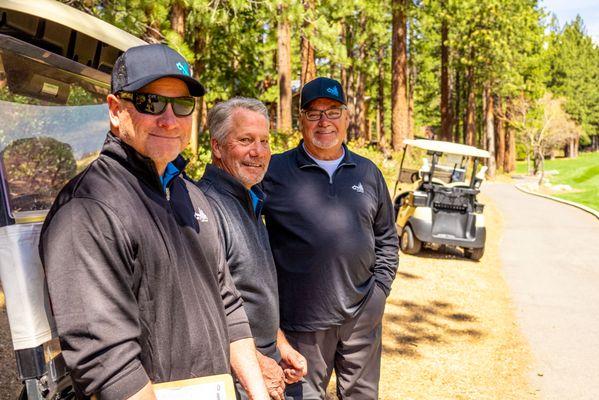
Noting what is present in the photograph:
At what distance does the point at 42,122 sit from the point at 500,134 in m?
46.9

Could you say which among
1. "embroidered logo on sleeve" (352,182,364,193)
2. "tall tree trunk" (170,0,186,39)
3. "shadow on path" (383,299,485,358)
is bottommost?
"shadow on path" (383,299,485,358)

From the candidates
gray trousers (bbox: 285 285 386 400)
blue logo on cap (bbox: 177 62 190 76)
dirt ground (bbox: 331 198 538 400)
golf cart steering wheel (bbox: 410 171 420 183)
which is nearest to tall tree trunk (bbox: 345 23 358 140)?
golf cart steering wheel (bbox: 410 171 420 183)

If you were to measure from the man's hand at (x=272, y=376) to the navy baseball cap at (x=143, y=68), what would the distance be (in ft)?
3.93

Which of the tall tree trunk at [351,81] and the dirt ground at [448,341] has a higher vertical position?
the tall tree trunk at [351,81]

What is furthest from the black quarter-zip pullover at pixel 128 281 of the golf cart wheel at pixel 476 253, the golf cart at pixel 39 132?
the golf cart wheel at pixel 476 253

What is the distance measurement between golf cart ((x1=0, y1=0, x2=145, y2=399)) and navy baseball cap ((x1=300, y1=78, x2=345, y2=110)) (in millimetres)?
1069

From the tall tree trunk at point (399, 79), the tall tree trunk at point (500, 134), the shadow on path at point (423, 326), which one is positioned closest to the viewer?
the shadow on path at point (423, 326)

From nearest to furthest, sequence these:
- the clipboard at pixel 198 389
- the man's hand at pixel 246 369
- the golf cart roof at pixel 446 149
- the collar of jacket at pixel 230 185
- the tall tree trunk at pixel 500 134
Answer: the clipboard at pixel 198 389 → the man's hand at pixel 246 369 → the collar of jacket at pixel 230 185 → the golf cart roof at pixel 446 149 → the tall tree trunk at pixel 500 134

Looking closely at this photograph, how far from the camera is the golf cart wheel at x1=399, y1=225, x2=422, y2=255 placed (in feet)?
34.8

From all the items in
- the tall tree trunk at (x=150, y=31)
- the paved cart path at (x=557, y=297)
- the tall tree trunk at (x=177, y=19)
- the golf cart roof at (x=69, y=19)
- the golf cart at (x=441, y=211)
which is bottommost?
the paved cart path at (x=557, y=297)

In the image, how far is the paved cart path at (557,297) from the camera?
5.32 m

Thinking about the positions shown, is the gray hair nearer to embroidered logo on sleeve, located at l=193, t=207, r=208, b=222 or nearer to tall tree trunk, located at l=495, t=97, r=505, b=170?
embroidered logo on sleeve, located at l=193, t=207, r=208, b=222

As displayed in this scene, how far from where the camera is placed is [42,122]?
7.66 ft

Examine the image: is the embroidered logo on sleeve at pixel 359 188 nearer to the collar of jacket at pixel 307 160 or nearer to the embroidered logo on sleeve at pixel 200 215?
the collar of jacket at pixel 307 160
